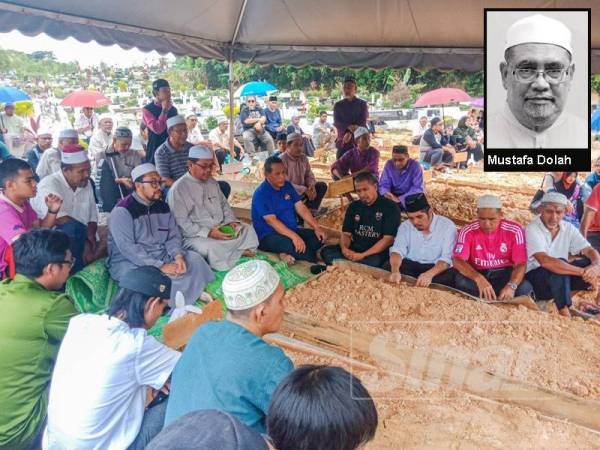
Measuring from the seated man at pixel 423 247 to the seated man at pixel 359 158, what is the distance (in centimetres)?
247

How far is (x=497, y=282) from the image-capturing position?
373cm

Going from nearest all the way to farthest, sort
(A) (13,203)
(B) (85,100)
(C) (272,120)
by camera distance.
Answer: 1. (A) (13,203)
2. (B) (85,100)
3. (C) (272,120)

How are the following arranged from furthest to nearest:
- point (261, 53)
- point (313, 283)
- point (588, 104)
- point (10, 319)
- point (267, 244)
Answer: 1. point (261, 53)
2. point (267, 244)
3. point (313, 283)
4. point (588, 104)
5. point (10, 319)

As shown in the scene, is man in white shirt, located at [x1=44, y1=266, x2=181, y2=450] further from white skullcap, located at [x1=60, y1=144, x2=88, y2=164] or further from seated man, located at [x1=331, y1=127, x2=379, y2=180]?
seated man, located at [x1=331, y1=127, x2=379, y2=180]

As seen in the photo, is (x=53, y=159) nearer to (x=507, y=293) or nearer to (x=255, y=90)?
(x=507, y=293)

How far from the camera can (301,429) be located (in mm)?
998

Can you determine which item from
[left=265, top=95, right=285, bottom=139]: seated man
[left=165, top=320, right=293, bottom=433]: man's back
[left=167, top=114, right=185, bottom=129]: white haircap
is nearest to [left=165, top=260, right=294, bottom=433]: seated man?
[left=165, top=320, right=293, bottom=433]: man's back

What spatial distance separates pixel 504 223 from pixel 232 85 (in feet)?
16.0

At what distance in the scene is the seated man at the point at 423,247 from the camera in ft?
12.8

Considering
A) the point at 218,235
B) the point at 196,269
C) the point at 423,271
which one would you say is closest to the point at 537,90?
the point at 423,271

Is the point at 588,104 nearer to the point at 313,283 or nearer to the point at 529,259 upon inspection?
the point at 529,259

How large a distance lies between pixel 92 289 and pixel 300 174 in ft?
10.5

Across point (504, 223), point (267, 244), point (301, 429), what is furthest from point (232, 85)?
point (301, 429)

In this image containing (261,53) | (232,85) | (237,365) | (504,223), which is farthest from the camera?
(232,85)
